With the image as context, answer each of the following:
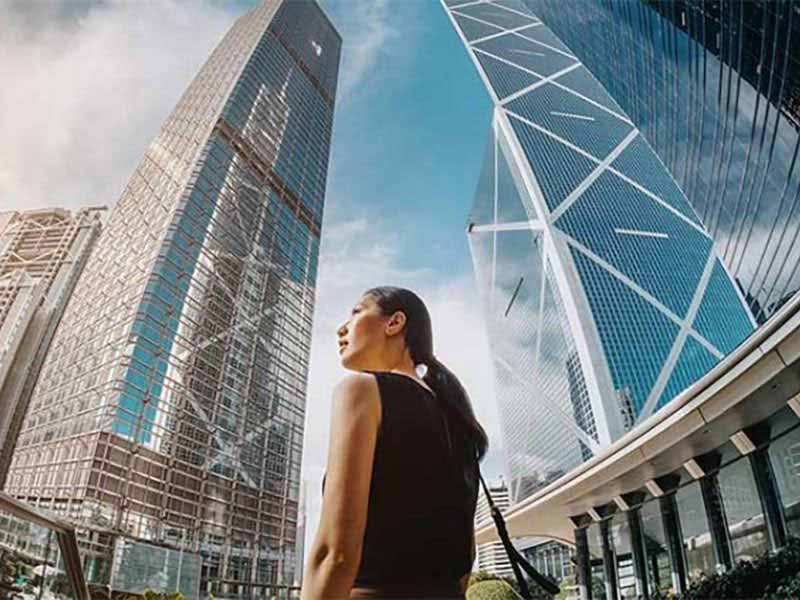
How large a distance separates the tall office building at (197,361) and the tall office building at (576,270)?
1916 centimetres

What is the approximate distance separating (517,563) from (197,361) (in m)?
23.0

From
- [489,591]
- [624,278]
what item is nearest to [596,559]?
[489,591]

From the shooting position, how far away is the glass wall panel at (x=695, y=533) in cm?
775

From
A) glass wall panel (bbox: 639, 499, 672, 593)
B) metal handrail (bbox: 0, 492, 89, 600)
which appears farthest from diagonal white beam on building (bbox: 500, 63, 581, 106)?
metal handrail (bbox: 0, 492, 89, 600)

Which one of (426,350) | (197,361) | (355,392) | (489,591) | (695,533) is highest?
(197,361)

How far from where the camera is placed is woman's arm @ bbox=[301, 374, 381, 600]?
611mm

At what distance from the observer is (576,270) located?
3969 cm

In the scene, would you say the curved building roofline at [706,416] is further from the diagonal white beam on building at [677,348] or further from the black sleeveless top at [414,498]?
the diagonal white beam on building at [677,348]

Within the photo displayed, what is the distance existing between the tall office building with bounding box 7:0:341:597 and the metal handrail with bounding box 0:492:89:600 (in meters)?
14.9

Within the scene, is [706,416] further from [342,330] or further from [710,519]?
[342,330]

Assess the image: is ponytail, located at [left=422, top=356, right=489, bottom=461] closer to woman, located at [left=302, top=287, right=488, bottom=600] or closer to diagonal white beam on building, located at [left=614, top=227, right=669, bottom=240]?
woman, located at [left=302, top=287, right=488, bottom=600]

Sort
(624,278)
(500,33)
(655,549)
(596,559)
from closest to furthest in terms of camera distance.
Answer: (655,549) → (596,559) → (624,278) → (500,33)

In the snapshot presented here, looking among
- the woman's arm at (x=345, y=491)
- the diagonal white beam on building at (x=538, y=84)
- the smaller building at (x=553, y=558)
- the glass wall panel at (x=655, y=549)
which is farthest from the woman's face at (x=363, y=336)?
the diagonal white beam on building at (x=538, y=84)

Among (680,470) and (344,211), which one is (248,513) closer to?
(680,470)
